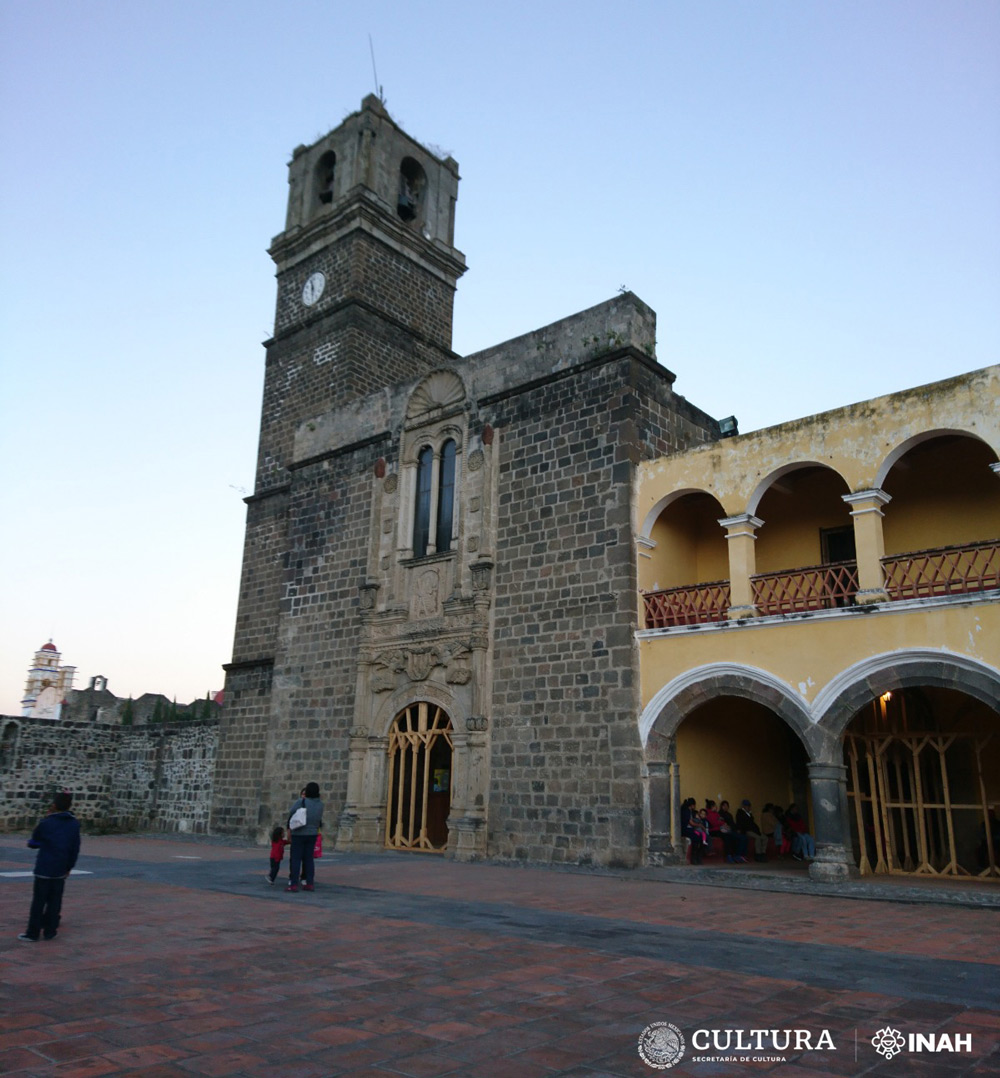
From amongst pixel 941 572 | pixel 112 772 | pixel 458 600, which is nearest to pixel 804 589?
pixel 941 572

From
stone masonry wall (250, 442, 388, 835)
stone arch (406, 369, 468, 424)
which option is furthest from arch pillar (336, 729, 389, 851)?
stone arch (406, 369, 468, 424)

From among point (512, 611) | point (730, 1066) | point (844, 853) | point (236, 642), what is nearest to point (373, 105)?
point (236, 642)

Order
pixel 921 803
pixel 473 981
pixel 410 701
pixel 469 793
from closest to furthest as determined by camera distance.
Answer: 1. pixel 473 981
2. pixel 921 803
3. pixel 469 793
4. pixel 410 701

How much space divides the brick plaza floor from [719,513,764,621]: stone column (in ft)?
13.2

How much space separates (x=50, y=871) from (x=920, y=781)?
414 inches

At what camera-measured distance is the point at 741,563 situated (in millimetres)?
12453

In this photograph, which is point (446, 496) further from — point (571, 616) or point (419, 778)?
point (419, 778)

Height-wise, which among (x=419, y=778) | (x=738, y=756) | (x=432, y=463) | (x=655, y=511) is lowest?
(x=419, y=778)

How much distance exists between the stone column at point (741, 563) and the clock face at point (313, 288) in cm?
1341

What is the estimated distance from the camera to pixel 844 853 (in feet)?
35.3

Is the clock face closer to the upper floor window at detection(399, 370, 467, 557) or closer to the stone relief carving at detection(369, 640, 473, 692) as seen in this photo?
the upper floor window at detection(399, 370, 467, 557)

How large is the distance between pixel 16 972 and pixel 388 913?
132 inches

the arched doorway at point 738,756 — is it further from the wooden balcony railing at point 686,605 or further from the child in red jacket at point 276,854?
the child in red jacket at point 276,854

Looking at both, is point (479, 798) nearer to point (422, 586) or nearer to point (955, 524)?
point (422, 586)
